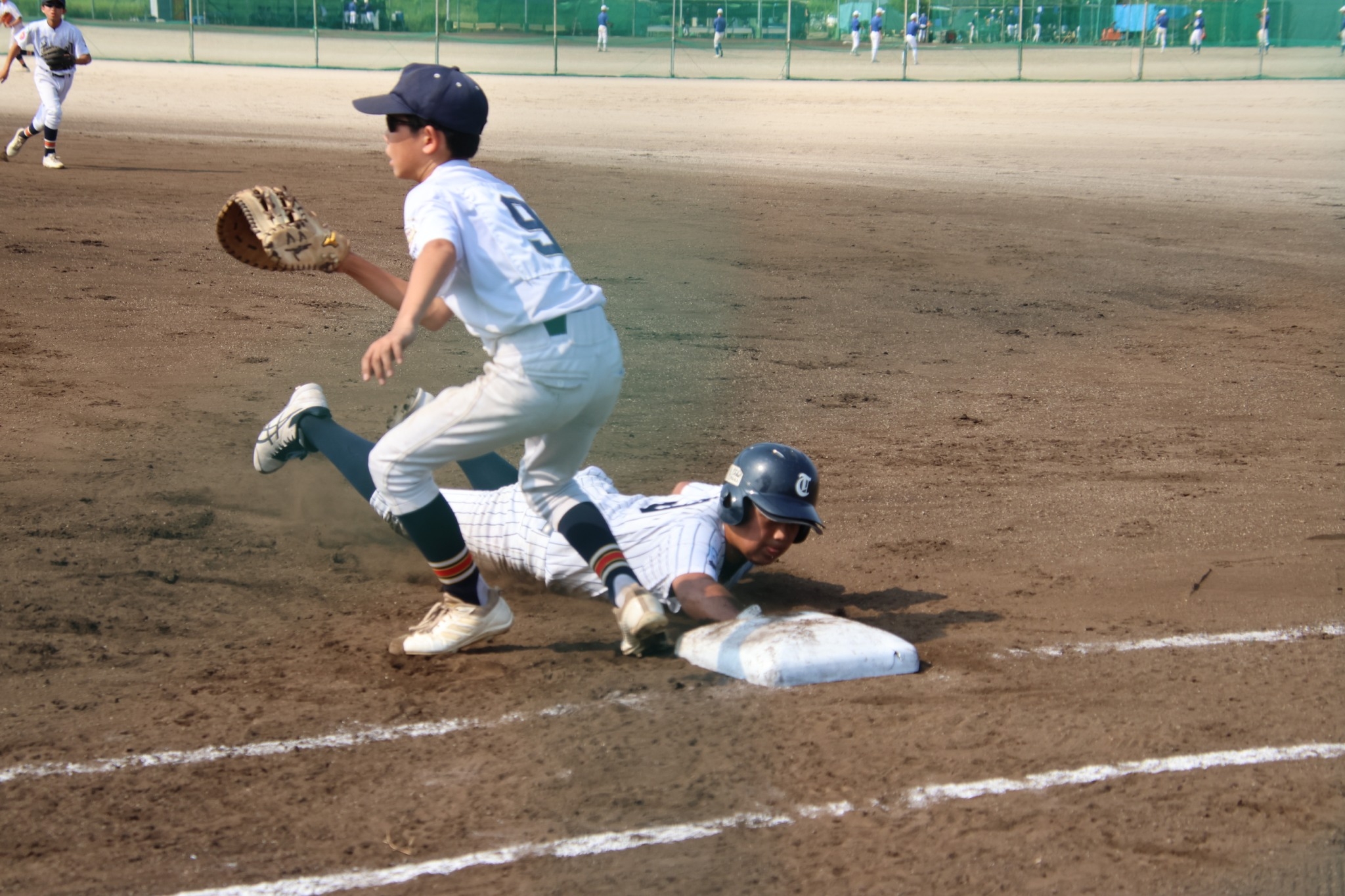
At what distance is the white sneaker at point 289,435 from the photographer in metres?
4.20

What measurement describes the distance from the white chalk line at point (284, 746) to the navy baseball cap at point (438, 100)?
62.2 inches

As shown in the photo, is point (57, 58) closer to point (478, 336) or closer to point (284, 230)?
point (284, 230)

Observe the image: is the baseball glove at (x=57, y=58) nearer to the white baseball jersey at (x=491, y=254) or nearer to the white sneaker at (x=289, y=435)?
the white sneaker at (x=289, y=435)

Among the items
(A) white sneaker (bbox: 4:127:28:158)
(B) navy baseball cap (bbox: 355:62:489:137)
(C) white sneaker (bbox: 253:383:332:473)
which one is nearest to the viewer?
(B) navy baseball cap (bbox: 355:62:489:137)

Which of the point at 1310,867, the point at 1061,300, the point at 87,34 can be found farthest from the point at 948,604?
the point at 87,34

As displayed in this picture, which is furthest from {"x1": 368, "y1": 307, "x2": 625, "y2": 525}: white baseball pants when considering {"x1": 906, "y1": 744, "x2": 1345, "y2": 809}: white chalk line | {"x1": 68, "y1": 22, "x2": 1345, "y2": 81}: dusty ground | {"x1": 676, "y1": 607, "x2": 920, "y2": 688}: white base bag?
{"x1": 68, "y1": 22, "x2": 1345, "y2": 81}: dusty ground

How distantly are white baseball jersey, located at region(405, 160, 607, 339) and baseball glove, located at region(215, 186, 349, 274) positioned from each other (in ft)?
0.87

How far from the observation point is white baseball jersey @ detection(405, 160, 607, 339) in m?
3.24

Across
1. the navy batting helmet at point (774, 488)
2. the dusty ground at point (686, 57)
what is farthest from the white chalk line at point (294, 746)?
the dusty ground at point (686, 57)

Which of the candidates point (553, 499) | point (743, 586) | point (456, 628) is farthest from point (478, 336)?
point (743, 586)

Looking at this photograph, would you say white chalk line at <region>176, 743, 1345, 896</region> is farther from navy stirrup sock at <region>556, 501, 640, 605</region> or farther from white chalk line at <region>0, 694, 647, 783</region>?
navy stirrup sock at <region>556, 501, 640, 605</region>

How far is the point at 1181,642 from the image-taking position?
381 cm

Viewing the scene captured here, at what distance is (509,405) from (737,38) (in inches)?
1245

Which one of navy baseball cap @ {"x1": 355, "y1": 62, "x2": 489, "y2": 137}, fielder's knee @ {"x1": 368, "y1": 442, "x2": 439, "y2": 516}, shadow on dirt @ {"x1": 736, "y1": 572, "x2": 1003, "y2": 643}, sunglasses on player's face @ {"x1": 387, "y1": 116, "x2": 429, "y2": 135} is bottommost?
shadow on dirt @ {"x1": 736, "y1": 572, "x2": 1003, "y2": 643}
